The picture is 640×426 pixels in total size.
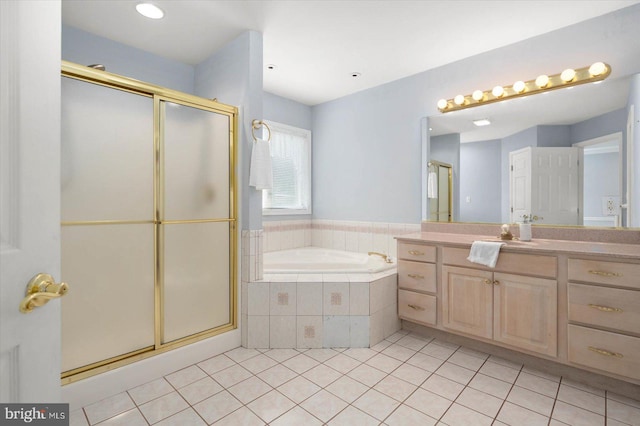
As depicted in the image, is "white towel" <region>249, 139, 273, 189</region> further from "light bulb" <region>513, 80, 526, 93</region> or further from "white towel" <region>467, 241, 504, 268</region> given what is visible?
"light bulb" <region>513, 80, 526, 93</region>

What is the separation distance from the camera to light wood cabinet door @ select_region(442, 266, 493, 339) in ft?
7.55

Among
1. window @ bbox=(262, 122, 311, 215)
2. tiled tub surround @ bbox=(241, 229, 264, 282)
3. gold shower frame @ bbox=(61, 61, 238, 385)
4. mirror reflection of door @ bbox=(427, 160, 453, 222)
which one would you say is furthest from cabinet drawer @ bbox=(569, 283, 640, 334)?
window @ bbox=(262, 122, 311, 215)

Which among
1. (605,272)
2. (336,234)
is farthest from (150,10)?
(605,272)

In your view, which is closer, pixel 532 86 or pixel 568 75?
pixel 568 75

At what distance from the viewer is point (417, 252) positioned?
268 centimetres

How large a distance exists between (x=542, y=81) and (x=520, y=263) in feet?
4.65

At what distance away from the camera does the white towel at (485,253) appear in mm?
2234

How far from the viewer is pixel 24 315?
29.3 inches

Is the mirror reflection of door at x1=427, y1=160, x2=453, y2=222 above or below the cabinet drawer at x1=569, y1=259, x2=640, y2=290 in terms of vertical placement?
above

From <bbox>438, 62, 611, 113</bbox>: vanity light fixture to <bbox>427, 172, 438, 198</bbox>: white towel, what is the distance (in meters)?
0.62

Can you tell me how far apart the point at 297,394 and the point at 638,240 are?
2.49 meters

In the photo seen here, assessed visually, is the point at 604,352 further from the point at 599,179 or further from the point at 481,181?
the point at 481,181

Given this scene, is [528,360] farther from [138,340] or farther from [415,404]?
[138,340]

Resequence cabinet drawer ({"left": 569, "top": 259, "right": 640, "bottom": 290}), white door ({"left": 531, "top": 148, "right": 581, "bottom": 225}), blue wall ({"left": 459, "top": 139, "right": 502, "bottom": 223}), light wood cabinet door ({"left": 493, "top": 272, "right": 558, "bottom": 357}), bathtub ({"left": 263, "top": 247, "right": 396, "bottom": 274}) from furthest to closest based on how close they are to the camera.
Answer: bathtub ({"left": 263, "top": 247, "right": 396, "bottom": 274}) → blue wall ({"left": 459, "top": 139, "right": 502, "bottom": 223}) → white door ({"left": 531, "top": 148, "right": 581, "bottom": 225}) → light wood cabinet door ({"left": 493, "top": 272, "right": 558, "bottom": 357}) → cabinet drawer ({"left": 569, "top": 259, "right": 640, "bottom": 290})
